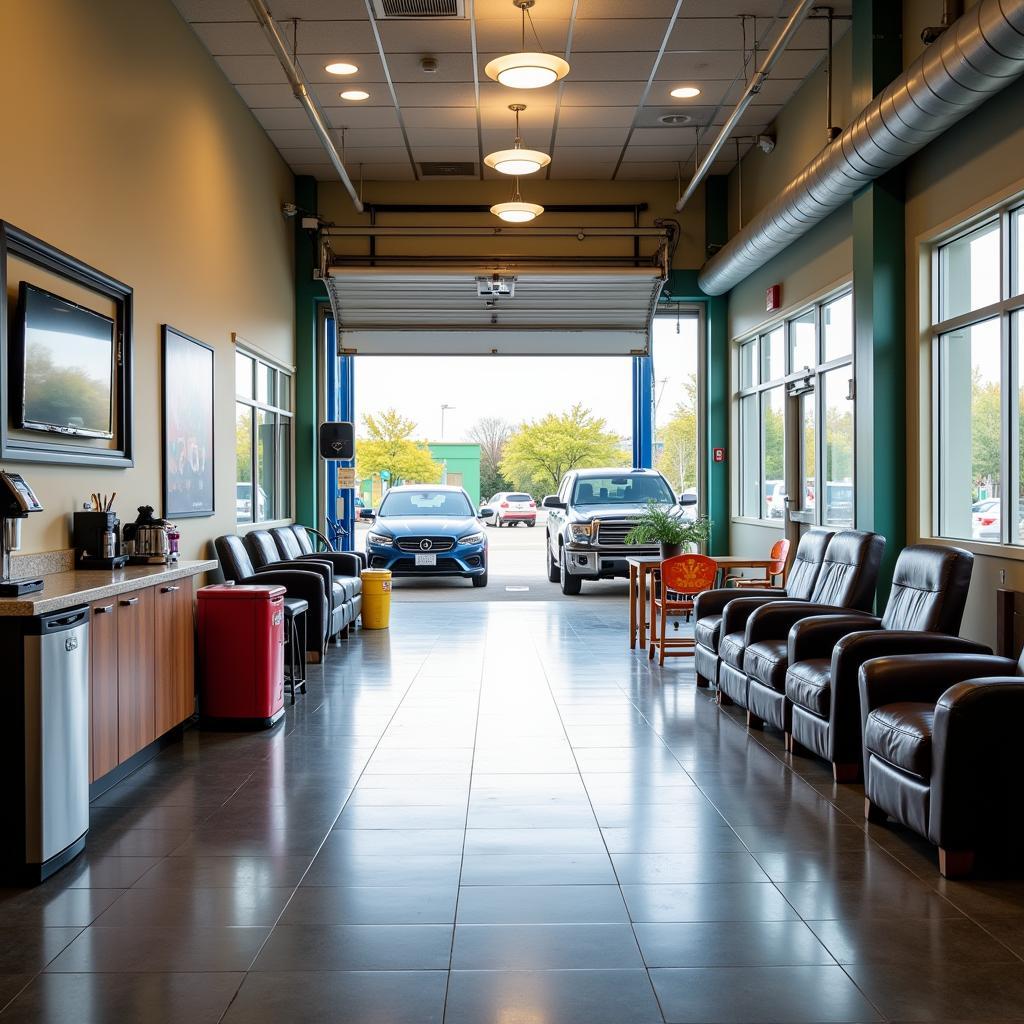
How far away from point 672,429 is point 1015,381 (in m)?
7.29

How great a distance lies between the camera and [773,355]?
1102cm

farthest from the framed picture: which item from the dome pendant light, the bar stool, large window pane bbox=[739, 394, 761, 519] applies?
large window pane bbox=[739, 394, 761, 519]

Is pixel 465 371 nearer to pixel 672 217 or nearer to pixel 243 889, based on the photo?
pixel 672 217

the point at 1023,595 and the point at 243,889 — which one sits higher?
the point at 1023,595

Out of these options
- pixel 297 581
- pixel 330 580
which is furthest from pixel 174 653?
pixel 330 580

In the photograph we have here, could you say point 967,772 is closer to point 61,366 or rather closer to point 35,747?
point 35,747

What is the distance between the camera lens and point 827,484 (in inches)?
368

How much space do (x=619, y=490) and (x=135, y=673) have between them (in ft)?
28.2

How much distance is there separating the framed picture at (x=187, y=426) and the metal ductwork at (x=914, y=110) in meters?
4.64

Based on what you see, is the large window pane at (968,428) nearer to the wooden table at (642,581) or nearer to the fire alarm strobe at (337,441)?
the wooden table at (642,581)

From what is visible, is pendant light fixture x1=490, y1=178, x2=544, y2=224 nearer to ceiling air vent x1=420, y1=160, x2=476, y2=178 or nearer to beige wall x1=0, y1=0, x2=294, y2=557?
ceiling air vent x1=420, y1=160, x2=476, y2=178

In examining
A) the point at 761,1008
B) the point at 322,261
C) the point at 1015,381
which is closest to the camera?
the point at 761,1008

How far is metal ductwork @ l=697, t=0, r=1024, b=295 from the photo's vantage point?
5.14 meters

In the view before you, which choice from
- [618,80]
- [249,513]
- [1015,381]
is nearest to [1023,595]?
[1015,381]
